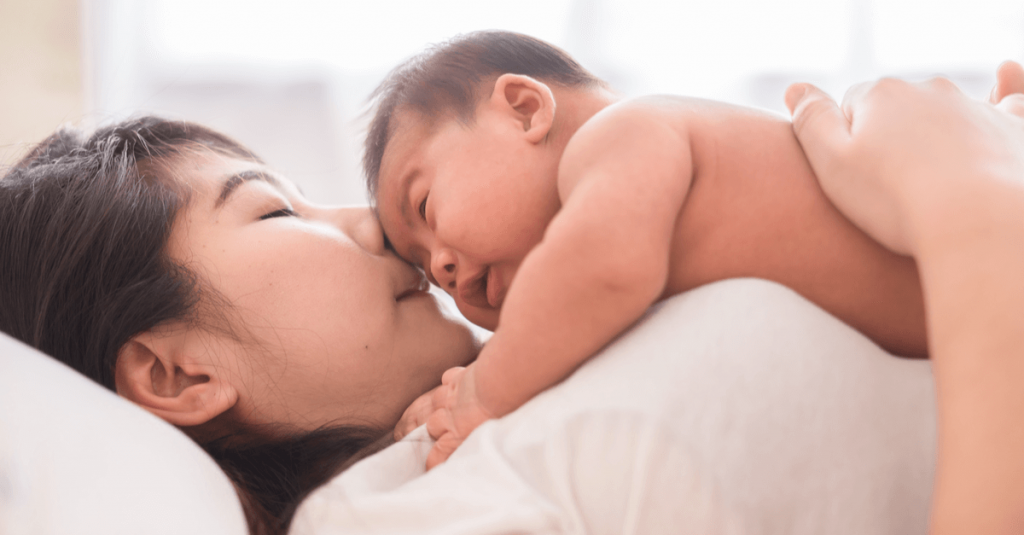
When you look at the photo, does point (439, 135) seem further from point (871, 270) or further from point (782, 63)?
point (782, 63)

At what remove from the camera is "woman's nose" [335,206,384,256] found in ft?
3.19

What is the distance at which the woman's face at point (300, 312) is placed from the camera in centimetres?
82

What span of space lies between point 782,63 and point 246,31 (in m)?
1.92

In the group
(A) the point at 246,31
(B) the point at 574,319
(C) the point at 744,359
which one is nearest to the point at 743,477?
(C) the point at 744,359

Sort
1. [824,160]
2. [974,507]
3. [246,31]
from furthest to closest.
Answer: [246,31] < [824,160] < [974,507]

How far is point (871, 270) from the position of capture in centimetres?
69

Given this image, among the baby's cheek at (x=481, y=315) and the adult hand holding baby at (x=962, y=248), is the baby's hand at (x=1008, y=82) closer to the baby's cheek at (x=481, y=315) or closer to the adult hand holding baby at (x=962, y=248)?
the adult hand holding baby at (x=962, y=248)

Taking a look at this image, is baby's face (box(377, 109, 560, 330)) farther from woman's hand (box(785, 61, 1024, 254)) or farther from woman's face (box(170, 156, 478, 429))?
woman's hand (box(785, 61, 1024, 254))

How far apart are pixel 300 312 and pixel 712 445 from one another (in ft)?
1.73

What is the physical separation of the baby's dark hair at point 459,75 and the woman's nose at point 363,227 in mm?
36

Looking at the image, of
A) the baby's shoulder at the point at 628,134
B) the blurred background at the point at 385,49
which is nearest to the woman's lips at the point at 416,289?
the baby's shoulder at the point at 628,134

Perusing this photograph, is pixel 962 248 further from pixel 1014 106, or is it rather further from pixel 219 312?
pixel 219 312

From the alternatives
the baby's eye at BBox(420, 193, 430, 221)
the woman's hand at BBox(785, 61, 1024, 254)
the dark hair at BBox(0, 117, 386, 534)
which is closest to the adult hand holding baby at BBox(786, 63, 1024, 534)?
the woman's hand at BBox(785, 61, 1024, 254)

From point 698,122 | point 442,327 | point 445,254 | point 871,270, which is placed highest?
point 698,122
